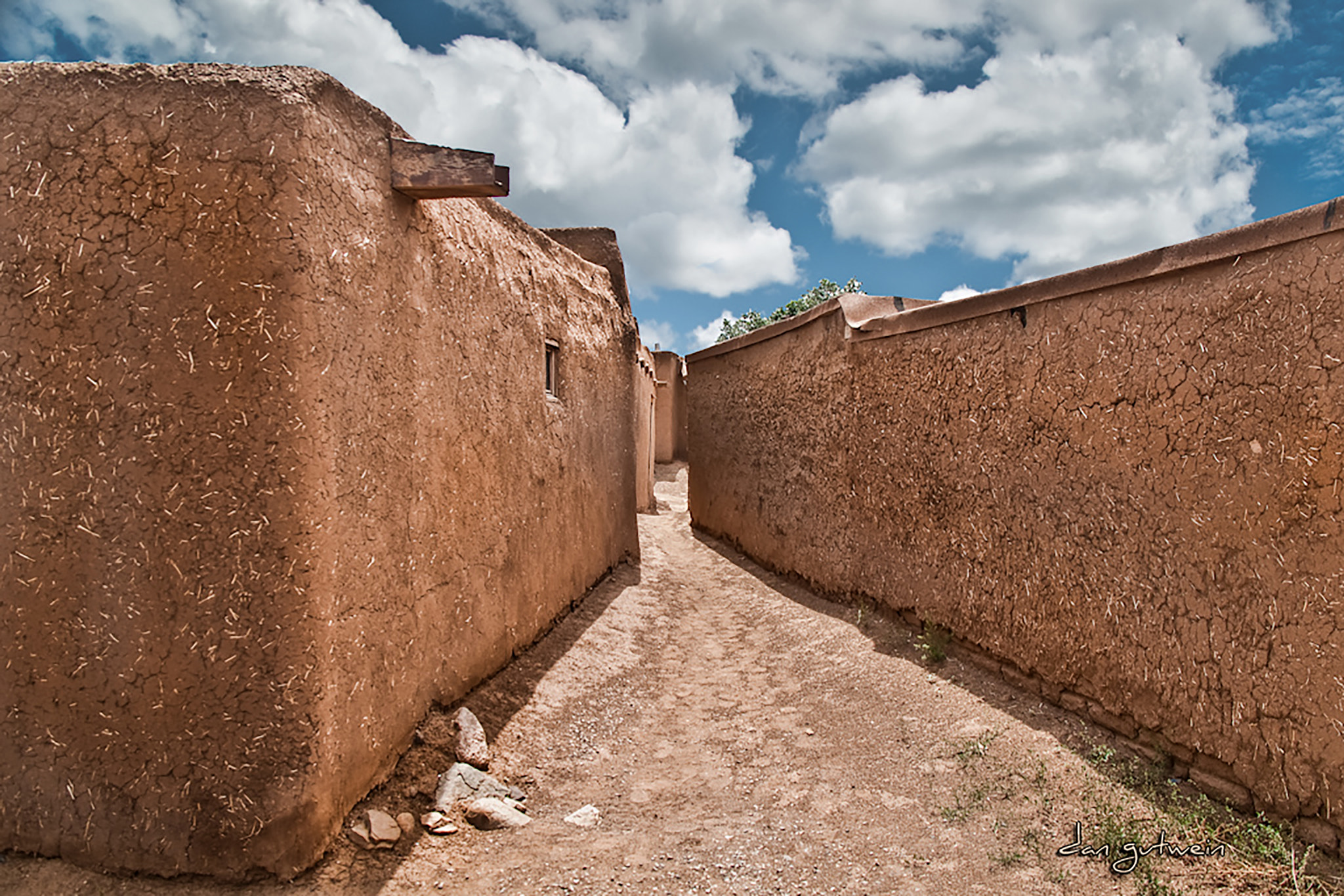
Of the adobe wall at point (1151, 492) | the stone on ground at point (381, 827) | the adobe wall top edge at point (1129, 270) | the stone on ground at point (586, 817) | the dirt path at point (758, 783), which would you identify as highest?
the adobe wall top edge at point (1129, 270)

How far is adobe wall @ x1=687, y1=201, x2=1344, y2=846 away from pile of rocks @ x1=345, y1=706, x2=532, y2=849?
2.79m

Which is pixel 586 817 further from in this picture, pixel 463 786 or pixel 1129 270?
pixel 1129 270

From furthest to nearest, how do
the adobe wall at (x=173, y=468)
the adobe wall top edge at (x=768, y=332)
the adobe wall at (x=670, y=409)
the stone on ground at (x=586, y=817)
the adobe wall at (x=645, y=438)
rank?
the adobe wall at (x=670, y=409), the adobe wall at (x=645, y=438), the adobe wall top edge at (x=768, y=332), the stone on ground at (x=586, y=817), the adobe wall at (x=173, y=468)

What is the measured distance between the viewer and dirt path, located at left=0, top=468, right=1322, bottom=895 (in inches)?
120

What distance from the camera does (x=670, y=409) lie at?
1831 cm

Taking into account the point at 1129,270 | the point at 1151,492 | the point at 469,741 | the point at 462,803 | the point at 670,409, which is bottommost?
the point at 462,803

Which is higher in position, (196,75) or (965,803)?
(196,75)

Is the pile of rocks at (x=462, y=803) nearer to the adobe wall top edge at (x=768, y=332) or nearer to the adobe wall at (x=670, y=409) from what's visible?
the adobe wall top edge at (x=768, y=332)

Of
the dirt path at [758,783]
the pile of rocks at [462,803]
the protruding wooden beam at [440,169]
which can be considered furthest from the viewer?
the protruding wooden beam at [440,169]

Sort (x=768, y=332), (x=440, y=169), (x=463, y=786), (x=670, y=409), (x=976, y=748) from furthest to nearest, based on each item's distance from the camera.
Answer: (x=670, y=409) → (x=768, y=332) → (x=976, y=748) → (x=463, y=786) → (x=440, y=169)

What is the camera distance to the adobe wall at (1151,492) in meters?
2.97

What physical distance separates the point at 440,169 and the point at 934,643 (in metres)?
3.91

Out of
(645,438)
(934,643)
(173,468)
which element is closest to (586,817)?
(173,468)

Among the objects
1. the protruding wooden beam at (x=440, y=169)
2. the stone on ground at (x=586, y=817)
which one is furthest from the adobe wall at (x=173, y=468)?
the stone on ground at (x=586, y=817)
